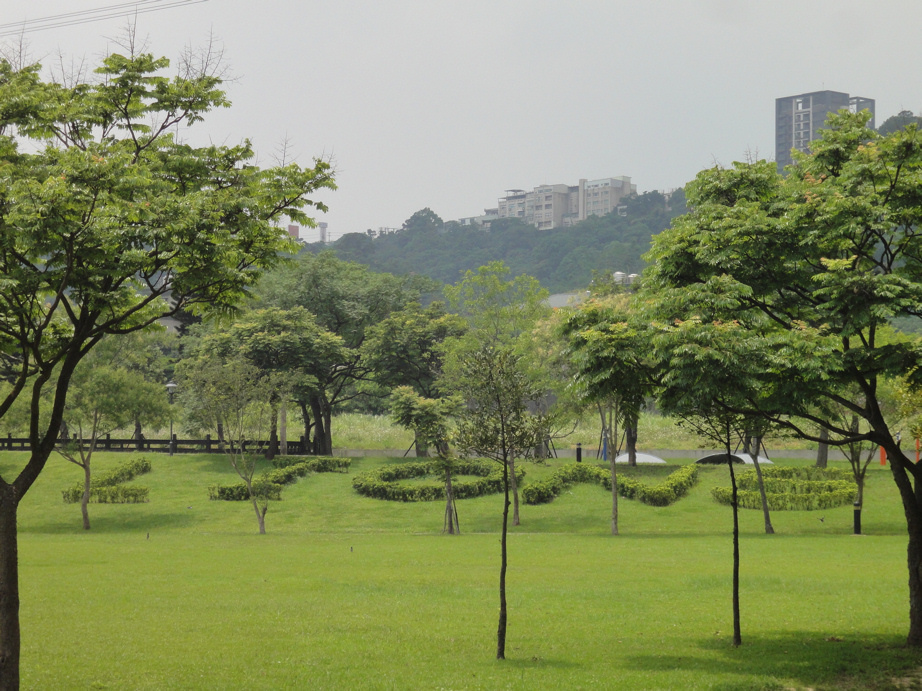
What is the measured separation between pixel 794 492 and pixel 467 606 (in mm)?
24936

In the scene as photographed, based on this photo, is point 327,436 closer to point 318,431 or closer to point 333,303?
point 318,431

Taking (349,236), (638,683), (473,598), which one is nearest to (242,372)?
(473,598)

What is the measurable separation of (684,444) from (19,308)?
5347cm

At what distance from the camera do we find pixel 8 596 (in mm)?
9922

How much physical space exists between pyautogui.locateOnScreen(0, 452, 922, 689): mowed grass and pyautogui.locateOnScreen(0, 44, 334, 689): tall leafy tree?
190 inches

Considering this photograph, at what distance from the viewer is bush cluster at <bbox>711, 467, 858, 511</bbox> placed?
35.7 meters

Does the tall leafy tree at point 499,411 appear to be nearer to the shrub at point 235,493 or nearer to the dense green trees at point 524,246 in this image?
the shrub at point 235,493

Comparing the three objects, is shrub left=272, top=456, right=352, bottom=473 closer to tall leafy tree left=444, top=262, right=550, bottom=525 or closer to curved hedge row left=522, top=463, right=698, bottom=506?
tall leafy tree left=444, top=262, right=550, bottom=525

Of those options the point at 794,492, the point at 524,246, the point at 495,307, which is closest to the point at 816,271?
the point at 794,492

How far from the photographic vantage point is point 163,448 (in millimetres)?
50281

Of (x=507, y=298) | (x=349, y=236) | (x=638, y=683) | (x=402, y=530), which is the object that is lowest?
(x=402, y=530)

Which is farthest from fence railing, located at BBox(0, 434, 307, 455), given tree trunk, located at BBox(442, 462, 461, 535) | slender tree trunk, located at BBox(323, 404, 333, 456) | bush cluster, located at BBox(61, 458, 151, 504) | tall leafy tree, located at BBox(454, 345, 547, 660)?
tall leafy tree, located at BBox(454, 345, 547, 660)

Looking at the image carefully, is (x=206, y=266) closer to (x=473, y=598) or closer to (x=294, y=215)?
(x=294, y=215)

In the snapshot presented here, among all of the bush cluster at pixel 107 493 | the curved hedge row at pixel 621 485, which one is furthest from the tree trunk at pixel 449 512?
the bush cluster at pixel 107 493
